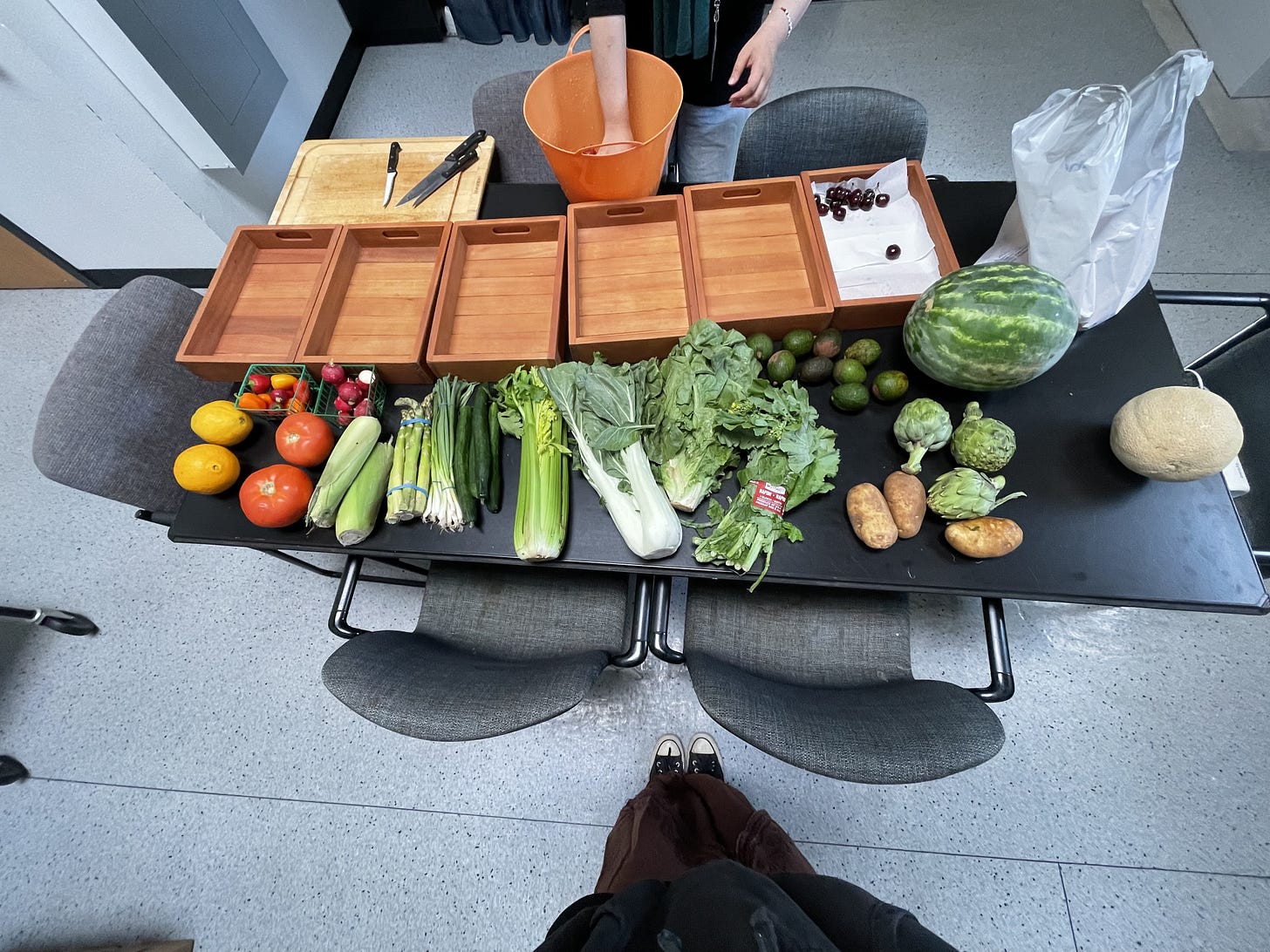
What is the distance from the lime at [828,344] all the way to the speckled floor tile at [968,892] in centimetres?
139

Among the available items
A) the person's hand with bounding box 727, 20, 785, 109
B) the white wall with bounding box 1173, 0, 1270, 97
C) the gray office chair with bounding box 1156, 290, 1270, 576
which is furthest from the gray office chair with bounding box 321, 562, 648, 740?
the white wall with bounding box 1173, 0, 1270, 97

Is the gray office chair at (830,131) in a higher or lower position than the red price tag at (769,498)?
higher

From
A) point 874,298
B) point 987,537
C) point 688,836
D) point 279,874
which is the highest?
point 874,298

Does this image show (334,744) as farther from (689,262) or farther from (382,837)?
(689,262)

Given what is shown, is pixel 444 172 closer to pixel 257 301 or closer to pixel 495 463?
pixel 257 301

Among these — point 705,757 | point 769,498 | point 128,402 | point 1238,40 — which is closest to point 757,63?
point 769,498

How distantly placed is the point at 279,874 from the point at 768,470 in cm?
185

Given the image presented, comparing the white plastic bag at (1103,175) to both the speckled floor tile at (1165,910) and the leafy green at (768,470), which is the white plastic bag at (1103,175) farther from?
the speckled floor tile at (1165,910)

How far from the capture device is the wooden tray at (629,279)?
1.31 m

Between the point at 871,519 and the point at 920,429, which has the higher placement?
the point at 920,429

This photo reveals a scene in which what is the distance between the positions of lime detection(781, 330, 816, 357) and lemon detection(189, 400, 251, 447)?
132 cm

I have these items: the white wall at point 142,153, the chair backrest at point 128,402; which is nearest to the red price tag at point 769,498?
the chair backrest at point 128,402

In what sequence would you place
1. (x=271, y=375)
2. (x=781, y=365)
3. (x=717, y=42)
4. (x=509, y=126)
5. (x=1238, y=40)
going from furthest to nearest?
1. (x=1238, y=40)
2. (x=509, y=126)
3. (x=717, y=42)
4. (x=271, y=375)
5. (x=781, y=365)

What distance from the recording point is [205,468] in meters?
1.21
